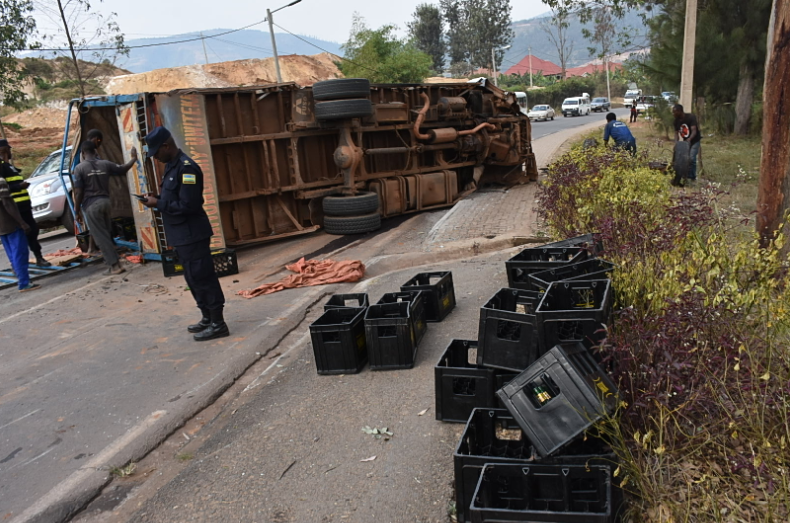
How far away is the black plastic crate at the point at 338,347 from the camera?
5410mm

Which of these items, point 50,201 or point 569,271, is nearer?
point 569,271

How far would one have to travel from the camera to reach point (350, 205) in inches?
456

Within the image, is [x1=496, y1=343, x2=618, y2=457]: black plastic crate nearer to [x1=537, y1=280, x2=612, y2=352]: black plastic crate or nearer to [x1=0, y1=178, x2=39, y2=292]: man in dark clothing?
[x1=537, y1=280, x2=612, y2=352]: black plastic crate

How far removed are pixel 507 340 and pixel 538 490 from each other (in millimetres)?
1316

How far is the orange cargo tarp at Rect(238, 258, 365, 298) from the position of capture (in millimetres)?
8527

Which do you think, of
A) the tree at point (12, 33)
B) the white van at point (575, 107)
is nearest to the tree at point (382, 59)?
the white van at point (575, 107)

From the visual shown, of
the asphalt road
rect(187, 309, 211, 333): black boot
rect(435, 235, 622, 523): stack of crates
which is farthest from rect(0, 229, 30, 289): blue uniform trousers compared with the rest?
rect(435, 235, 622, 523): stack of crates

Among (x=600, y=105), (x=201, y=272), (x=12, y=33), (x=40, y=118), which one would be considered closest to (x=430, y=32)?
(x=600, y=105)

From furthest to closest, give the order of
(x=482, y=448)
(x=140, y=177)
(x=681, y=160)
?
(x=681, y=160) → (x=140, y=177) → (x=482, y=448)

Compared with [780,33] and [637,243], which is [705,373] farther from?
[780,33]

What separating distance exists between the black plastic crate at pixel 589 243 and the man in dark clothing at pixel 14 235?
24.9 ft

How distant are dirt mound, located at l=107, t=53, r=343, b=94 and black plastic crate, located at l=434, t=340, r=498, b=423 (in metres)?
44.9

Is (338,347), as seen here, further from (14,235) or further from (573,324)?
(14,235)

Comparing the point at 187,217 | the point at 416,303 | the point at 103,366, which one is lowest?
the point at 103,366
